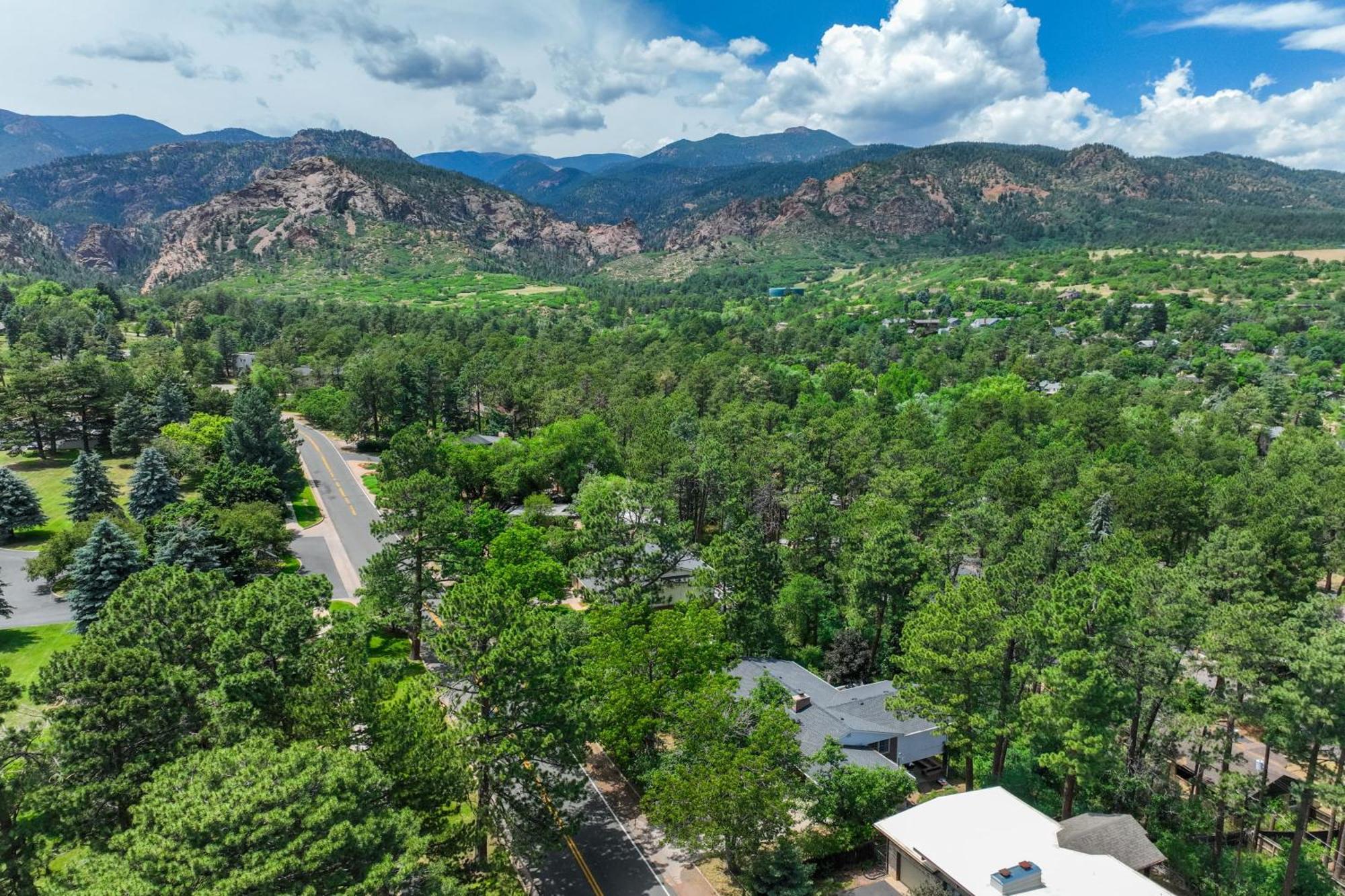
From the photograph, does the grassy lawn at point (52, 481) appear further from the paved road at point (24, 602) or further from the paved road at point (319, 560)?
the paved road at point (319, 560)

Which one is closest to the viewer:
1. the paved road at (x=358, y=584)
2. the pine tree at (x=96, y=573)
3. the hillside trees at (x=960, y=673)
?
the paved road at (x=358, y=584)

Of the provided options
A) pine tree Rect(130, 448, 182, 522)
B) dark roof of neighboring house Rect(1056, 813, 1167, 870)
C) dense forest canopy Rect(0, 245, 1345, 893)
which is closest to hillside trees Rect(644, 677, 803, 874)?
dense forest canopy Rect(0, 245, 1345, 893)

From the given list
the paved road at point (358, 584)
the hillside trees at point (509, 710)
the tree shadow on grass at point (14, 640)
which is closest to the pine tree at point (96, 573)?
the tree shadow on grass at point (14, 640)

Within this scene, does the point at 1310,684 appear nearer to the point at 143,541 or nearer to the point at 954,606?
the point at 954,606

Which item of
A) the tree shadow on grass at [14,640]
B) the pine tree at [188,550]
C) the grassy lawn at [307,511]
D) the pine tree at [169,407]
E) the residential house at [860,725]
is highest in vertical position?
the pine tree at [169,407]

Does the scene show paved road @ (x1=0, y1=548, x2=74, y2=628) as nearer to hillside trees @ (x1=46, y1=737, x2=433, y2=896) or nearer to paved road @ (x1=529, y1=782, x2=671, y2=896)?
hillside trees @ (x1=46, y1=737, x2=433, y2=896)

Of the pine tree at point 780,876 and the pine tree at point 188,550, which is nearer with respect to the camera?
the pine tree at point 780,876

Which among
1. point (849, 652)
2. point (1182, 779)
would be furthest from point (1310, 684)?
point (849, 652)
